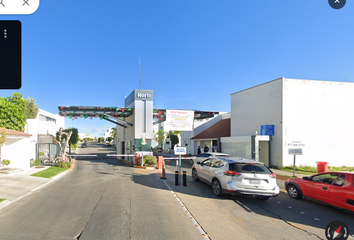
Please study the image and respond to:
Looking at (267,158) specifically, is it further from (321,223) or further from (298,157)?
(321,223)

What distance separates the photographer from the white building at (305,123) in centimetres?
1753

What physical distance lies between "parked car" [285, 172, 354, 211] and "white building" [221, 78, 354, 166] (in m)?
9.03

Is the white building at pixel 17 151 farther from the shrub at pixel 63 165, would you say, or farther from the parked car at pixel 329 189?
the parked car at pixel 329 189

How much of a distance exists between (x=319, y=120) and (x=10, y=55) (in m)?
20.7

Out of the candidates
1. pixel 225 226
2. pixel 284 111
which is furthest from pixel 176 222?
pixel 284 111

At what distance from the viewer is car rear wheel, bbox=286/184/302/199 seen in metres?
8.64

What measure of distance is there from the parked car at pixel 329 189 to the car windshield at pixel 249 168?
1.55 metres

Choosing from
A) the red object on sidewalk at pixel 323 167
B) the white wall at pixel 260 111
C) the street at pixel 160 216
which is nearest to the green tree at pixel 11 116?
the street at pixel 160 216

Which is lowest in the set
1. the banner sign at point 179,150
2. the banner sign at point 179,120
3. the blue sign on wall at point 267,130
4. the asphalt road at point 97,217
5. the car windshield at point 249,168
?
the asphalt road at point 97,217

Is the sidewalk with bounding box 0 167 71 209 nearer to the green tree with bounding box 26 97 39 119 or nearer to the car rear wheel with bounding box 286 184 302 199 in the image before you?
the car rear wheel with bounding box 286 184 302 199

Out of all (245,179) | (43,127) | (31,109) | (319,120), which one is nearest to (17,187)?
(245,179)

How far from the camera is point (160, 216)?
6250mm

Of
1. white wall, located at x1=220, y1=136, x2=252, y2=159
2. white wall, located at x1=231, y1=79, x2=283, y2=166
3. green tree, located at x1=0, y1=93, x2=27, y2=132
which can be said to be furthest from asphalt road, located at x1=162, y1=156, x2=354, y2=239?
green tree, located at x1=0, y1=93, x2=27, y2=132

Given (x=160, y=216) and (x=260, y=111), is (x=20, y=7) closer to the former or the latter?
(x=160, y=216)
